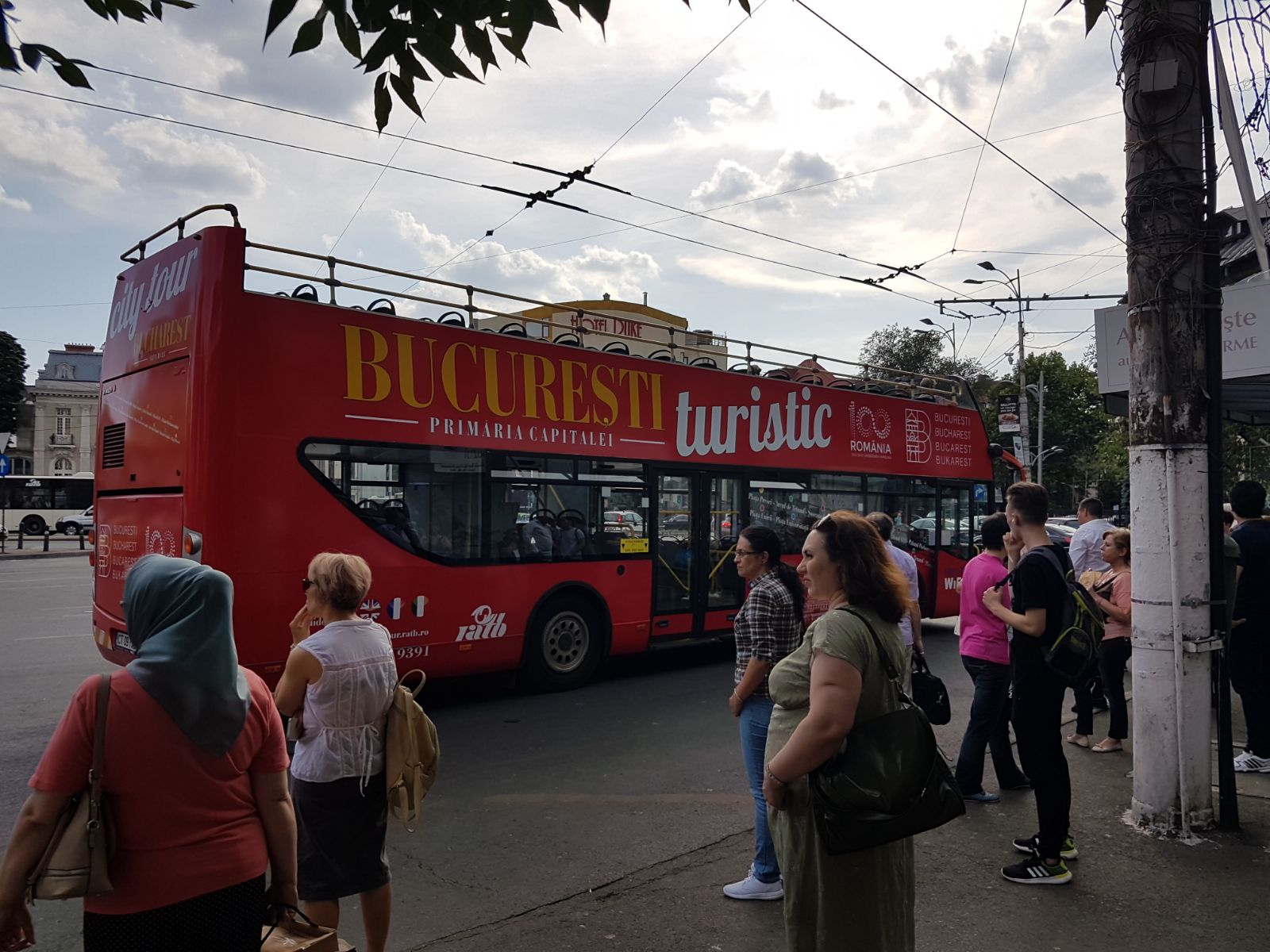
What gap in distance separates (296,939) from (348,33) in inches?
108

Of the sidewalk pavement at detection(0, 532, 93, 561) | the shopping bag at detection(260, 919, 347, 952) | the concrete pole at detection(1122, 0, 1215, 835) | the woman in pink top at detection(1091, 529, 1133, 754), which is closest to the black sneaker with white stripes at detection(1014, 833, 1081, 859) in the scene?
the concrete pole at detection(1122, 0, 1215, 835)

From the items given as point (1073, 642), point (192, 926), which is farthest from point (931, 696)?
point (192, 926)

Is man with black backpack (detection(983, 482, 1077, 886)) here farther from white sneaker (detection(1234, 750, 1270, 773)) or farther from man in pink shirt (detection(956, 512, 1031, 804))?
white sneaker (detection(1234, 750, 1270, 773))

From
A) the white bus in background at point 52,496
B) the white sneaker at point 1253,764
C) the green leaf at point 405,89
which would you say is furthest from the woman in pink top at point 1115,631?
the white bus in background at point 52,496

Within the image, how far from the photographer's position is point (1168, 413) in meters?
5.10

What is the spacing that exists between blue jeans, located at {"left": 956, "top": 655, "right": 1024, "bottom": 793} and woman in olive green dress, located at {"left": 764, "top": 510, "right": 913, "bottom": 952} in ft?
9.68

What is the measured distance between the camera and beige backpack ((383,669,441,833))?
3.40m

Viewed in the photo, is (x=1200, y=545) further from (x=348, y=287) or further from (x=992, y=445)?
(x=992, y=445)

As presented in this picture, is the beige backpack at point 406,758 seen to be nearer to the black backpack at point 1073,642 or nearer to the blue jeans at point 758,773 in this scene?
the blue jeans at point 758,773

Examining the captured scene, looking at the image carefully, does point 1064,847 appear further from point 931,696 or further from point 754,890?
point 754,890

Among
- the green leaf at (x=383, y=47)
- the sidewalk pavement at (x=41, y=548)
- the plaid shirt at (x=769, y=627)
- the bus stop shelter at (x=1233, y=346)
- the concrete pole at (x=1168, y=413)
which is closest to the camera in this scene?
the green leaf at (x=383, y=47)

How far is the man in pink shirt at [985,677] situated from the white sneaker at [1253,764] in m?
1.70

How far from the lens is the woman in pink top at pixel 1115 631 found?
22.5ft

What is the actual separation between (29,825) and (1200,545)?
525 cm
